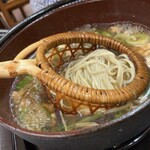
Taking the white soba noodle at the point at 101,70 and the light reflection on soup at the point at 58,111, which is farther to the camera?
the white soba noodle at the point at 101,70

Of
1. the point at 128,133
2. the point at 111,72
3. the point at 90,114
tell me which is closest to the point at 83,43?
the point at 111,72

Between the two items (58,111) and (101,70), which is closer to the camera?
(58,111)

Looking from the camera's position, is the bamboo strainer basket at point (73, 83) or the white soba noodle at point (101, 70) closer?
the bamboo strainer basket at point (73, 83)

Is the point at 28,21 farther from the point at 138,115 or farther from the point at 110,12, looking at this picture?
the point at 138,115

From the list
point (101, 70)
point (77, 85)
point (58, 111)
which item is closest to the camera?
point (77, 85)

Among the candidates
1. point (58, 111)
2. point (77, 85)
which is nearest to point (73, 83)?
point (77, 85)

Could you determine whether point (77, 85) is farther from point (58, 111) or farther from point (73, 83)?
point (58, 111)
